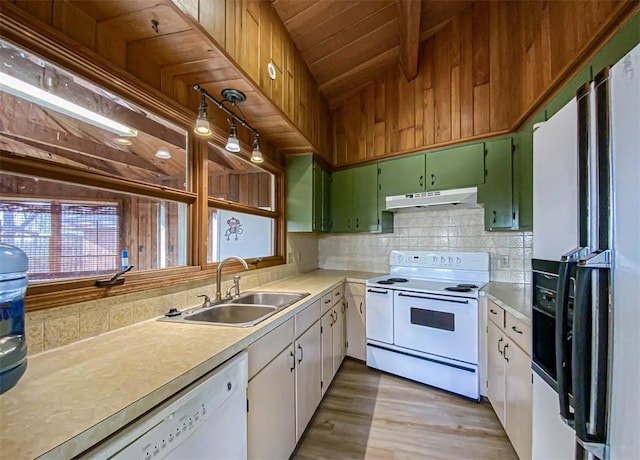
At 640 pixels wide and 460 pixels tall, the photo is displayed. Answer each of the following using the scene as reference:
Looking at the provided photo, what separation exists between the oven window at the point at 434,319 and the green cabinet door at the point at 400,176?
1.15 metres

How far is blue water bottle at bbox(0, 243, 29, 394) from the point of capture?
757mm

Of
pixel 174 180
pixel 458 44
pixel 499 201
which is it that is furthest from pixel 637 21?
pixel 174 180

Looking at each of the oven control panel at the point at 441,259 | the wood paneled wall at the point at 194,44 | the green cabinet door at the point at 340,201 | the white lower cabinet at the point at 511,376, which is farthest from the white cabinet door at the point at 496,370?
the wood paneled wall at the point at 194,44

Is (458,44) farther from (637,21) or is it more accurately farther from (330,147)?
(637,21)

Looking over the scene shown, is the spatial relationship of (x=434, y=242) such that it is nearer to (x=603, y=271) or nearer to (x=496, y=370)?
(x=496, y=370)

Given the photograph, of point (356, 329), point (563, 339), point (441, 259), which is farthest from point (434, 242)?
point (563, 339)

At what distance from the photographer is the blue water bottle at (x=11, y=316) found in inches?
29.8

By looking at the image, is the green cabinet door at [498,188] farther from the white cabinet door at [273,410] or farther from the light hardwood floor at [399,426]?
the white cabinet door at [273,410]

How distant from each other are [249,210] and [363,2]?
1.88m

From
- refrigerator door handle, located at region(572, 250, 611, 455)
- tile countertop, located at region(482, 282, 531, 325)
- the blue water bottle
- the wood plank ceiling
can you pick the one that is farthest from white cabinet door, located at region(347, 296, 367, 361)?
the blue water bottle

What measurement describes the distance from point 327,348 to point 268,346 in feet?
3.72

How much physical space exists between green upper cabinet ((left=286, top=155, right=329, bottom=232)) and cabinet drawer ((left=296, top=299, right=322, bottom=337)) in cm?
106

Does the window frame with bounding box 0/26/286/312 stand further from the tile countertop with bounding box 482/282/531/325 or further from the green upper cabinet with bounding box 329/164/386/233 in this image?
the tile countertop with bounding box 482/282/531/325

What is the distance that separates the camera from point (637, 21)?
3.53 ft
